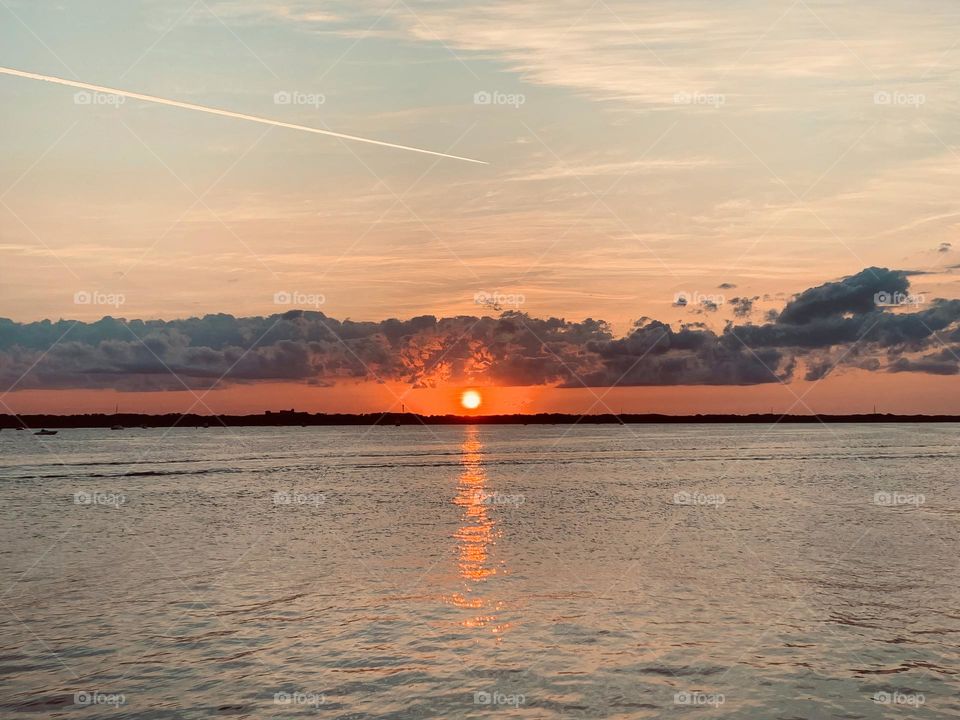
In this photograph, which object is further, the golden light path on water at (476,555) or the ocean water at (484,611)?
the golden light path on water at (476,555)

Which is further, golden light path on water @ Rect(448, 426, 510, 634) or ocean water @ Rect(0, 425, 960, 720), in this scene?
golden light path on water @ Rect(448, 426, 510, 634)

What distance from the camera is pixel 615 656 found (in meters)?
22.7

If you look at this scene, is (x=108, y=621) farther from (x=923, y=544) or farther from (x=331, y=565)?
(x=923, y=544)

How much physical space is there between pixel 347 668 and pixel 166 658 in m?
5.20

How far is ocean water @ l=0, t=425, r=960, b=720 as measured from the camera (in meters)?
19.7

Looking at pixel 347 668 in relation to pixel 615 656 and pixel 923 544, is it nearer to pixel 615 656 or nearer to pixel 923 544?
pixel 615 656

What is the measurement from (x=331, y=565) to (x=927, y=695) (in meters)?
25.7

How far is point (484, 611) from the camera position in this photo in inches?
1101

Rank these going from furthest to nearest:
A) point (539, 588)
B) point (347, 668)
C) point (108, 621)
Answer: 1. point (539, 588)
2. point (108, 621)
3. point (347, 668)

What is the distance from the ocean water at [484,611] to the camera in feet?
64.6

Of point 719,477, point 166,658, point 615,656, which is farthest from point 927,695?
point 719,477

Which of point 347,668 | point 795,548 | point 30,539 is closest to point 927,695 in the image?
point 347,668

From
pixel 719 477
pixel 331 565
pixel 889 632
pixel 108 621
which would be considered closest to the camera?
pixel 889 632

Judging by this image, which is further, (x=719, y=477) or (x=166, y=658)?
(x=719, y=477)
